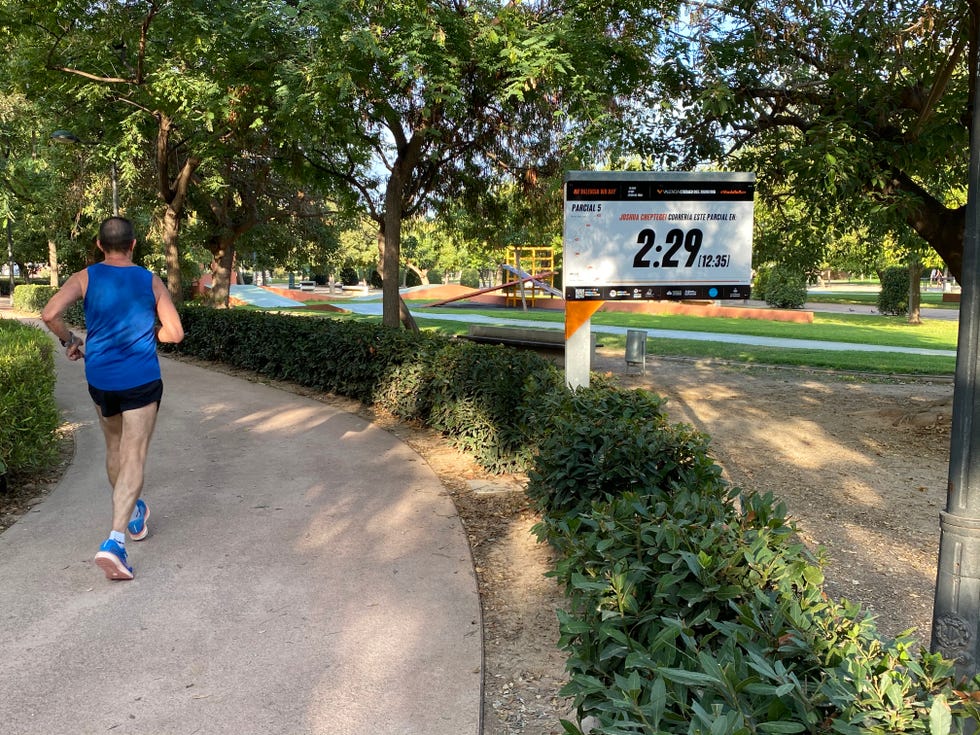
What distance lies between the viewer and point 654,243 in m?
4.80

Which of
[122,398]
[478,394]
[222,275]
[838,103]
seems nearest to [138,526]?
[122,398]

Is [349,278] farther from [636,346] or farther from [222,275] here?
[636,346]

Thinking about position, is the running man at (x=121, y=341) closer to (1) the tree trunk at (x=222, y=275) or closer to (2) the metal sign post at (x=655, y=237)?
(2) the metal sign post at (x=655, y=237)

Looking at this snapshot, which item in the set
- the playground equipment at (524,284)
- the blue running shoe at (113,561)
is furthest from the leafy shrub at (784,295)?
the blue running shoe at (113,561)

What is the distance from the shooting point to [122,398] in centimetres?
400

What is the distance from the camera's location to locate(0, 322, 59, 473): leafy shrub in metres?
5.07

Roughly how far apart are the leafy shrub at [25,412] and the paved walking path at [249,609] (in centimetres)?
32

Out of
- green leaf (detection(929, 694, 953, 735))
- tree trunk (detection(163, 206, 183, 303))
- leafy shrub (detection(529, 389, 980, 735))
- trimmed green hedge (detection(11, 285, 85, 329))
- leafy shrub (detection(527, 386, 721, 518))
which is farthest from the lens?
trimmed green hedge (detection(11, 285, 85, 329))

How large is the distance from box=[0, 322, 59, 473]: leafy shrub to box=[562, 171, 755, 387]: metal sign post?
Result: 3.85 metres

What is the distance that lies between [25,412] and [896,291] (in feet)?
111

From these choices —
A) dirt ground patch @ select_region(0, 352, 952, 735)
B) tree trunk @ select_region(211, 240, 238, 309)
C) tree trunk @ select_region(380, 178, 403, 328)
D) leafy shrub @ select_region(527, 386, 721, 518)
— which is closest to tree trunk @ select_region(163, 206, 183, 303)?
tree trunk @ select_region(380, 178, 403, 328)

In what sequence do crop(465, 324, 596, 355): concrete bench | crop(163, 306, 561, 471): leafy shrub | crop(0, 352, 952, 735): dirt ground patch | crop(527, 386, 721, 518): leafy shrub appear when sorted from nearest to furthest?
crop(0, 352, 952, 735): dirt ground patch
crop(527, 386, 721, 518): leafy shrub
crop(163, 306, 561, 471): leafy shrub
crop(465, 324, 596, 355): concrete bench

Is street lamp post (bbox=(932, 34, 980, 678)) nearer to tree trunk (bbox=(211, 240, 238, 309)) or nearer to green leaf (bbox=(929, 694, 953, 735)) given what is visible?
green leaf (bbox=(929, 694, 953, 735))

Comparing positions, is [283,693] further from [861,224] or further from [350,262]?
[350,262]
